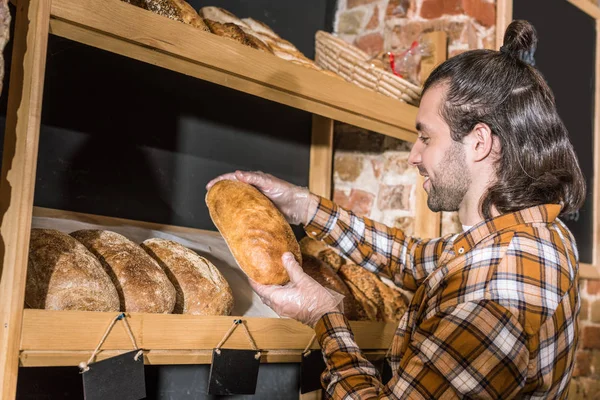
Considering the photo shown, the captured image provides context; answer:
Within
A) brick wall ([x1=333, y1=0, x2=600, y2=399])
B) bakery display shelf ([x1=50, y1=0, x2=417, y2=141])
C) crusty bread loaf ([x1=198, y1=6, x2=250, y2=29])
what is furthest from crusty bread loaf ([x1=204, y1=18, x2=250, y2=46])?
brick wall ([x1=333, y1=0, x2=600, y2=399])

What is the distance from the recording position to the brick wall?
103 inches

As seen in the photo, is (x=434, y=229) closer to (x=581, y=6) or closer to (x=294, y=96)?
(x=294, y=96)

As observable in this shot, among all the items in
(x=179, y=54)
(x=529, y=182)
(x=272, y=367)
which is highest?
(x=179, y=54)

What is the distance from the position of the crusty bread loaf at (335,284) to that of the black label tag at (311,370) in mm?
191

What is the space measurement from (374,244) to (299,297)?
550 millimetres

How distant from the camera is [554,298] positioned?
54.2 inches

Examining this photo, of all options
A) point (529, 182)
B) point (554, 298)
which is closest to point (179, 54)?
point (529, 182)

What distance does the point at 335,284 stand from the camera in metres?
2.09

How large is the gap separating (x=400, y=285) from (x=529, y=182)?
73cm

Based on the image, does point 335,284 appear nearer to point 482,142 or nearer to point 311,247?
point 311,247

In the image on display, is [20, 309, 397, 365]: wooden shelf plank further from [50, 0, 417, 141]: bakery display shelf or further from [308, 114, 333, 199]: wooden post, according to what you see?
[308, 114, 333, 199]: wooden post

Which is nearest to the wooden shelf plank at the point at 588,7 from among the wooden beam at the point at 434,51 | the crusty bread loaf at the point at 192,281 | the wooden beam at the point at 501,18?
the wooden beam at the point at 501,18

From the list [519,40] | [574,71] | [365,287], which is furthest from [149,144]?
[574,71]

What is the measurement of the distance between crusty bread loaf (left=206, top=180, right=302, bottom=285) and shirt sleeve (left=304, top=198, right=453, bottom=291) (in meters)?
0.26
